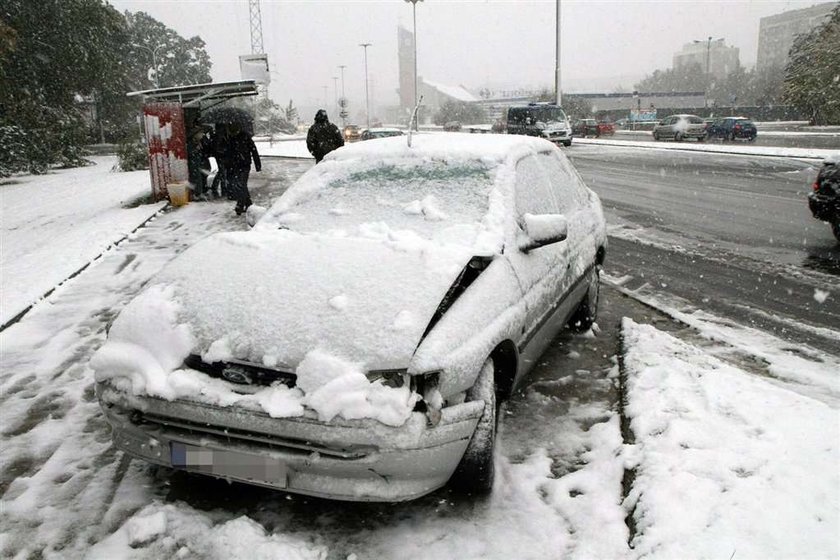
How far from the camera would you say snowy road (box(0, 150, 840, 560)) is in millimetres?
2654

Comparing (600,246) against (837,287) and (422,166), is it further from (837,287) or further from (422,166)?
(837,287)

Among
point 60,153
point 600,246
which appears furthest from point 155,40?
point 600,246

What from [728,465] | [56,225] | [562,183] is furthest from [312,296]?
[56,225]

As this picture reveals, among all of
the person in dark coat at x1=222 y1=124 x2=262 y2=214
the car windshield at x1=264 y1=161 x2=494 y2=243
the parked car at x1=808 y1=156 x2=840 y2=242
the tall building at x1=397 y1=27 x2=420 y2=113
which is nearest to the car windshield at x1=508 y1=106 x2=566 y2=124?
the person in dark coat at x1=222 y1=124 x2=262 y2=214

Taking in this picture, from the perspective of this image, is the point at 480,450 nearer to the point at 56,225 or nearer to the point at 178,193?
the point at 56,225

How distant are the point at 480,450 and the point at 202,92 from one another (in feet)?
42.0

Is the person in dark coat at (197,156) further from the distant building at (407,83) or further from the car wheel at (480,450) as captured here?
the distant building at (407,83)

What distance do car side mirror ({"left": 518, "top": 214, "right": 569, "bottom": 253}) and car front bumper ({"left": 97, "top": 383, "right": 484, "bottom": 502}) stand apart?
46.9 inches

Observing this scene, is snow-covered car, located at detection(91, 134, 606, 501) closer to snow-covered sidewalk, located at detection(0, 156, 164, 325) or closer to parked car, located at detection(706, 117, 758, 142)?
snow-covered sidewalk, located at detection(0, 156, 164, 325)

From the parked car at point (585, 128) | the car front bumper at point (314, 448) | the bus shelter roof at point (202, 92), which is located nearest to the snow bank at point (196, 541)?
the car front bumper at point (314, 448)

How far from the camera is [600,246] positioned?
547cm

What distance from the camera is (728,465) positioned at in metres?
3.09

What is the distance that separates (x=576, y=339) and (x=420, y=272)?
2.47 metres

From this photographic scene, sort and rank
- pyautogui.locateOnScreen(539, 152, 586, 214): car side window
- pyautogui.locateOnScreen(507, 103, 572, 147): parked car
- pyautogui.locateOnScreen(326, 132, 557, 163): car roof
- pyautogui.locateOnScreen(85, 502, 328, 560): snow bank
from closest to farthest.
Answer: pyautogui.locateOnScreen(85, 502, 328, 560): snow bank < pyautogui.locateOnScreen(326, 132, 557, 163): car roof < pyautogui.locateOnScreen(539, 152, 586, 214): car side window < pyautogui.locateOnScreen(507, 103, 572, 147): parked car
